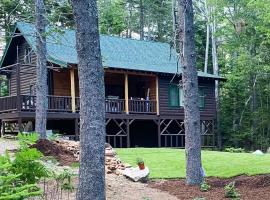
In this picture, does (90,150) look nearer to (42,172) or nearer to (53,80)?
(42,172)

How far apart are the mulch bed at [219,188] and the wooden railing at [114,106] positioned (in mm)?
12125

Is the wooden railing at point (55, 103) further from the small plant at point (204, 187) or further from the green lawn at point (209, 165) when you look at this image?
the small plant at point (204, 187)

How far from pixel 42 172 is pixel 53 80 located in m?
18.2

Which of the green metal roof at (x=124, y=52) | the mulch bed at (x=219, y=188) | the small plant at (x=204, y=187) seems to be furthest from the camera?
the green metal roof at (x=124, y=52)

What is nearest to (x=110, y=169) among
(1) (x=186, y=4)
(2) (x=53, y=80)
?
(1) (x=186, y=4)

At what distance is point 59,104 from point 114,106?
3041 mm

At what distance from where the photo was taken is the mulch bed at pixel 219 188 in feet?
29.9

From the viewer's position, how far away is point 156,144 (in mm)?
27656

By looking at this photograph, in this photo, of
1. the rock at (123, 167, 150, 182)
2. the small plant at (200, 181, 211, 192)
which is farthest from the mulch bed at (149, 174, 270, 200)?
the rock at (123, 167, 150, 182)

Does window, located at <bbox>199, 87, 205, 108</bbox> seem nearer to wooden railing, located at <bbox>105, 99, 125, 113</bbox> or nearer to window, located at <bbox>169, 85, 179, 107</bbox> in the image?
window, located at <bbox>169, 85, 179, 107</bbox>

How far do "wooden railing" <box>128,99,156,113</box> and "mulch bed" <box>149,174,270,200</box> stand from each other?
42.4ft

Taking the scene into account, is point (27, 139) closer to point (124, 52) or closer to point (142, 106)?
point (142, 106)

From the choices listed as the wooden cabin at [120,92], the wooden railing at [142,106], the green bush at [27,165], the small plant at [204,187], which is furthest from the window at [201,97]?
the green bush at [27,165]

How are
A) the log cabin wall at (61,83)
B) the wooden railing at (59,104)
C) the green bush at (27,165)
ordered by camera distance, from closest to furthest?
1. the green bush at (27,165)
2. the wooden railing at (59,104)
3. the log cabin wall at (61,83)
